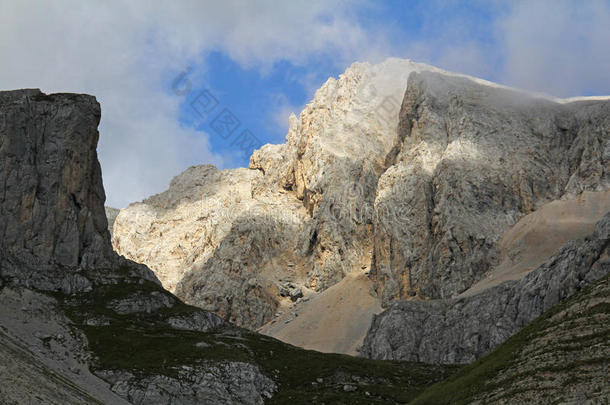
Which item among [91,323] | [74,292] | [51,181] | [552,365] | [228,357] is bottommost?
[91,323]

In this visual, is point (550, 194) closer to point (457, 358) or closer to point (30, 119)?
point (457, 358)

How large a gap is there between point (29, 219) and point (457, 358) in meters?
81.8

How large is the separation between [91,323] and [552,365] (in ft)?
221

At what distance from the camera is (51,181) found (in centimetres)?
11506

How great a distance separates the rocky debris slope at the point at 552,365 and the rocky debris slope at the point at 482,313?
44.0m

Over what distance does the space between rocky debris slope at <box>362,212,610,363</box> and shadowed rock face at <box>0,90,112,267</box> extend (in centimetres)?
6361

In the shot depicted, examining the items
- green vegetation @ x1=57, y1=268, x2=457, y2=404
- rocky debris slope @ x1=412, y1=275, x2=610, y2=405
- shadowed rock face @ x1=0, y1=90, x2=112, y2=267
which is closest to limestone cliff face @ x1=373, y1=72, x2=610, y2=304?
green vegetation @ x1=57, y1=268, x2=457, y2=404

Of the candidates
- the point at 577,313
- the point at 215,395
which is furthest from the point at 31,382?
the point at 577,313

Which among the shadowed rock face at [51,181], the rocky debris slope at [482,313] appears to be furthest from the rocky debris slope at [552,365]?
the shadowed rock face at [51,181]

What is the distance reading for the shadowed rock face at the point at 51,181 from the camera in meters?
109

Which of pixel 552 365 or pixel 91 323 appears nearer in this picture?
pixel 552 365

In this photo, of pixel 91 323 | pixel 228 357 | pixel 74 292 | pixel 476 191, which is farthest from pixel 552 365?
pixel 476 191

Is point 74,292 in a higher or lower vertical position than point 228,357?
lower

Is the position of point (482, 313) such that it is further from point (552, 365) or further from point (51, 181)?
point (51, 181)
